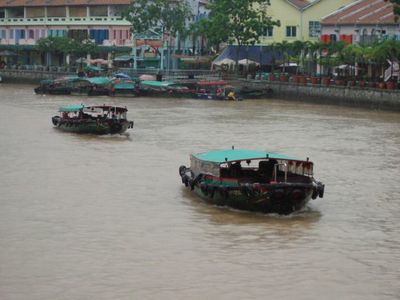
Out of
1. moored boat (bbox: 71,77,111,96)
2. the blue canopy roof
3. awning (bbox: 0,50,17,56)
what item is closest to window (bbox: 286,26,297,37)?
the blue canopy roof

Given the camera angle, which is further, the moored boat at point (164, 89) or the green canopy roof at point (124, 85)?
the green canopy roof at point (124, 85)

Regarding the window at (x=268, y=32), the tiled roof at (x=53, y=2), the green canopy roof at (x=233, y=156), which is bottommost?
the green canopy roof at (x=233, y=156)

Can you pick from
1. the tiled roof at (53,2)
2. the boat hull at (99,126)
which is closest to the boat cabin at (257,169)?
the boat hull at (99,126)

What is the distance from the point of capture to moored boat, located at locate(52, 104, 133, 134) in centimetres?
3734

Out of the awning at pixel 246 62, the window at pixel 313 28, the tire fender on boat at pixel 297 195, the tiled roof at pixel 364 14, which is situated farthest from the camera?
the window at pixel 313 28

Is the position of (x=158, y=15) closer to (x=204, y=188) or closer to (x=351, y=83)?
(x=351, y=83)

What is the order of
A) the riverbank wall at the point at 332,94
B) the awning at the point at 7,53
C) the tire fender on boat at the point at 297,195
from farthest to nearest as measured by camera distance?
the awning at the point at 7,53
the riverbank wall at the point at 332,94
the tire fender on boat at the point at 297,195

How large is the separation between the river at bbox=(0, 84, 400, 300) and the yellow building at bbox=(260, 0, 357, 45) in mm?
32612

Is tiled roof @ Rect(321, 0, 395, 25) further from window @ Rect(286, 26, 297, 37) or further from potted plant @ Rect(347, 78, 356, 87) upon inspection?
potted plant @ Rect(347, 78, 356, 87)

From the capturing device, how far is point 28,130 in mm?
39531

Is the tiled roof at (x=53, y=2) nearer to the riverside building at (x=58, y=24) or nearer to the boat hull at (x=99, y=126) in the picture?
the riverside building at (x=58, y=24)

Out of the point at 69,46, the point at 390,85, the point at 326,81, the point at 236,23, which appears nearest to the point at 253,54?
the point at 236,23

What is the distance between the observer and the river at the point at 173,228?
55.6 ft

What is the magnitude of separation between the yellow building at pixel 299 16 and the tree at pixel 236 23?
273cm
